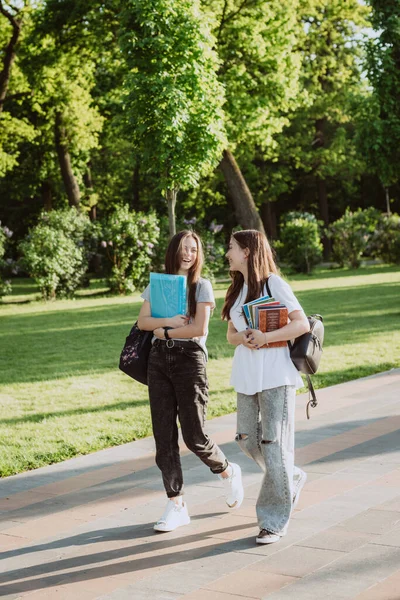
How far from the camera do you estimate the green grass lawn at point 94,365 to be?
8.24 meters

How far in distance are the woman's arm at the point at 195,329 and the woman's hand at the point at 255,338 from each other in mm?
394

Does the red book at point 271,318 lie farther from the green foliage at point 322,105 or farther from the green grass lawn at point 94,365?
Answer: the green foliage at point 322,105

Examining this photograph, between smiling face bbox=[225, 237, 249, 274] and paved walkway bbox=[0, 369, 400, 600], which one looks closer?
paved walkway bbox=[0, 369, 400, 600]

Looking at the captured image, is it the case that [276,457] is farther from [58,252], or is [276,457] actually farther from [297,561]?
[58,252]

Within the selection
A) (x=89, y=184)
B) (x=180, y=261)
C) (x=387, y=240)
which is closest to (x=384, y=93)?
(x=180, y=261)

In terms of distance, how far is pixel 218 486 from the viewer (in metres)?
6.13

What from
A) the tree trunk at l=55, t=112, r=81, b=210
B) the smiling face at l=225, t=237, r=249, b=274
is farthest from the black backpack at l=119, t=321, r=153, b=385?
the tree trunk at l=55, t=112, r=81, b=210

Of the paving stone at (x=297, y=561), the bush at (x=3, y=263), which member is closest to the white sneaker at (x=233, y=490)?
the paving stone at (x=297, y=561)

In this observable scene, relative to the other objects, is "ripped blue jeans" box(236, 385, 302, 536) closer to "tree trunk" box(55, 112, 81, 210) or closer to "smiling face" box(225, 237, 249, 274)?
"smiling face" box(225, 237, 249, 274)

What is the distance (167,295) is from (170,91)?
952cm

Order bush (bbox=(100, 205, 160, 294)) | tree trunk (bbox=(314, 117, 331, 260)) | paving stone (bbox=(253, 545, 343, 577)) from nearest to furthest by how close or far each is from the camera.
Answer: paving stone (bbox=(253, 545, 343, 577)) → bush (bbox=(100, 205, 160, 294)) → tree trunk (bbox=(314, 117, 331, 260))

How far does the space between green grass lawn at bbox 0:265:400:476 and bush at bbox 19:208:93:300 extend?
6.66 feet

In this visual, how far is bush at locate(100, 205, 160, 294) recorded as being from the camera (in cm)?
2786

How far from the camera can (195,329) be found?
5.13 m
